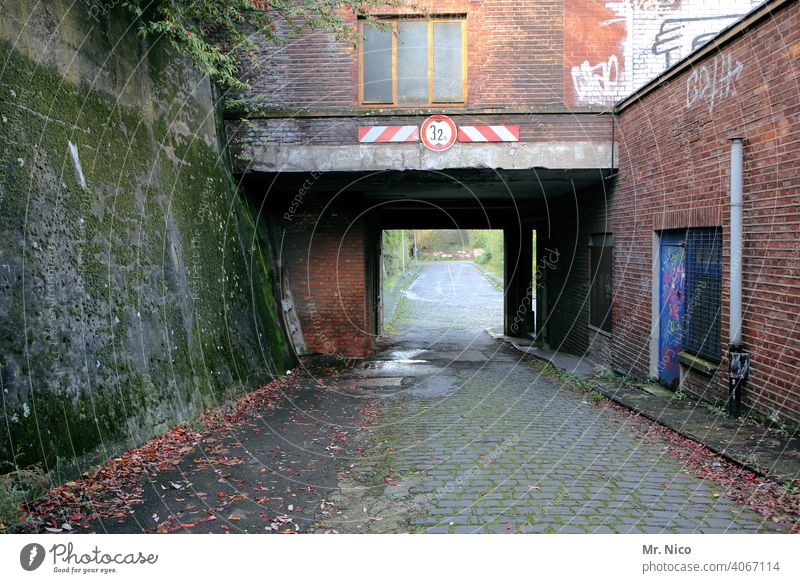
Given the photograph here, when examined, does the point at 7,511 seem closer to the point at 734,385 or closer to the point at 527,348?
the point at 734,385

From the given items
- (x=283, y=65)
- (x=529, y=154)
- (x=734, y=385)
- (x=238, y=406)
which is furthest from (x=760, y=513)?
(x=283, y=65)

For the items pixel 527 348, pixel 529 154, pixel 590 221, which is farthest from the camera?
pixel 527 348

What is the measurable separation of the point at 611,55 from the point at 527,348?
331 inches

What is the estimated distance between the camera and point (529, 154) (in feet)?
34.7

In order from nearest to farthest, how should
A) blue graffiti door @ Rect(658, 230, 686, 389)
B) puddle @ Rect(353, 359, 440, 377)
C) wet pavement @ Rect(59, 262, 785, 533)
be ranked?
wet pavement @ Rect(59, 262, 785, 533)
blue graffiti door @ Rect(658, 230, 686, 389)
puddle @ Rect(353, 359, 440, 377)

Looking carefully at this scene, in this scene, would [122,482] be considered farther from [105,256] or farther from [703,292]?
[703,292]

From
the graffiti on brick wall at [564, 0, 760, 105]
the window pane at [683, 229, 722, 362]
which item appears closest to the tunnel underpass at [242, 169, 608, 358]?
the graffiti on brick wall at [564, 0, 760, 105]

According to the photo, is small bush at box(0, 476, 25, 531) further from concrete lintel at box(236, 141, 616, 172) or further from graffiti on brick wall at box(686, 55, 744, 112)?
graffiti on brick wall at box(686, 55, 744, 112)

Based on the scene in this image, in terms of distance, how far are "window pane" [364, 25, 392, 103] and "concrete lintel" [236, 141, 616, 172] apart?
1073 millimetres

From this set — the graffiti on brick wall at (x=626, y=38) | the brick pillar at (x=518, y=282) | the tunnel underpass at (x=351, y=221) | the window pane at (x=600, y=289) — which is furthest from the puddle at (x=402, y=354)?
the graffiti on brick wall at (x=626, y=38)

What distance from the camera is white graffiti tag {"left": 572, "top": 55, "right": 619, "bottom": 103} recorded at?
10594 millimetres

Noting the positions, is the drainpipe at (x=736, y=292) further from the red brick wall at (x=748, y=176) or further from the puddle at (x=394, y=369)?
the puddle at (x=394, y=369)

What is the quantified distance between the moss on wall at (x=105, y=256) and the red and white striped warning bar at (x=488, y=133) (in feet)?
14.6

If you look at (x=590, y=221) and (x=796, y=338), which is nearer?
(x=796, y=338)
